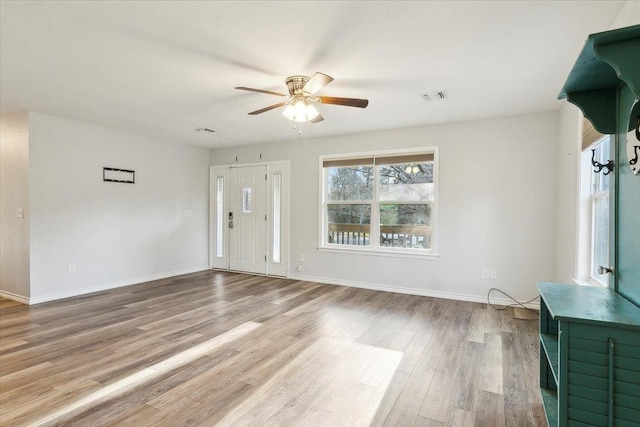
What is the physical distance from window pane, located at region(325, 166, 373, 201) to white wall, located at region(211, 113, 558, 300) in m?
0.36

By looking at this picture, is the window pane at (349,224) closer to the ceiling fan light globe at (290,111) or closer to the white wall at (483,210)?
the white wall at (483,210)

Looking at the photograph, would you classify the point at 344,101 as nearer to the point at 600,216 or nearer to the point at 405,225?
the point at 600,216

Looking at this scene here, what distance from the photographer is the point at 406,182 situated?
194 inches

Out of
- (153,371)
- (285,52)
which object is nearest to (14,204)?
(153,371)

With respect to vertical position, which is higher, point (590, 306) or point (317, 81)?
point (317, 81)

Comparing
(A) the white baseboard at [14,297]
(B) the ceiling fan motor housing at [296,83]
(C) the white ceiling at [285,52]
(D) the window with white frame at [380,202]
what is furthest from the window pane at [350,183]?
(A) the white baseboard at [14,297]

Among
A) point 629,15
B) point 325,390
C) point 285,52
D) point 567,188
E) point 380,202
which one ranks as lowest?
point 325,390

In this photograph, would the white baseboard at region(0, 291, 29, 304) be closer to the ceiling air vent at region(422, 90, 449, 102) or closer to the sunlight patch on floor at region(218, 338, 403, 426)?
the sunlight patch on floor at region(218, 338, 403, 426)

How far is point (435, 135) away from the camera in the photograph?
4.69 m

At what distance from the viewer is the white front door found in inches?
241

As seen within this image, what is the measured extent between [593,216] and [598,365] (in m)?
2.12

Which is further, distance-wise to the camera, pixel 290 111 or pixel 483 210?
pixel 483 210

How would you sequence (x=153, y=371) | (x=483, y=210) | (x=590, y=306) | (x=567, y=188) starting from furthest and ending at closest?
1. (x=483, y=210)
2. (x=567, y=188)
3. (x=153, y=371)
4. (x=590, y=306)

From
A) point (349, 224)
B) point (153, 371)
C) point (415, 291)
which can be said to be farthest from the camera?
point (349, 224)
